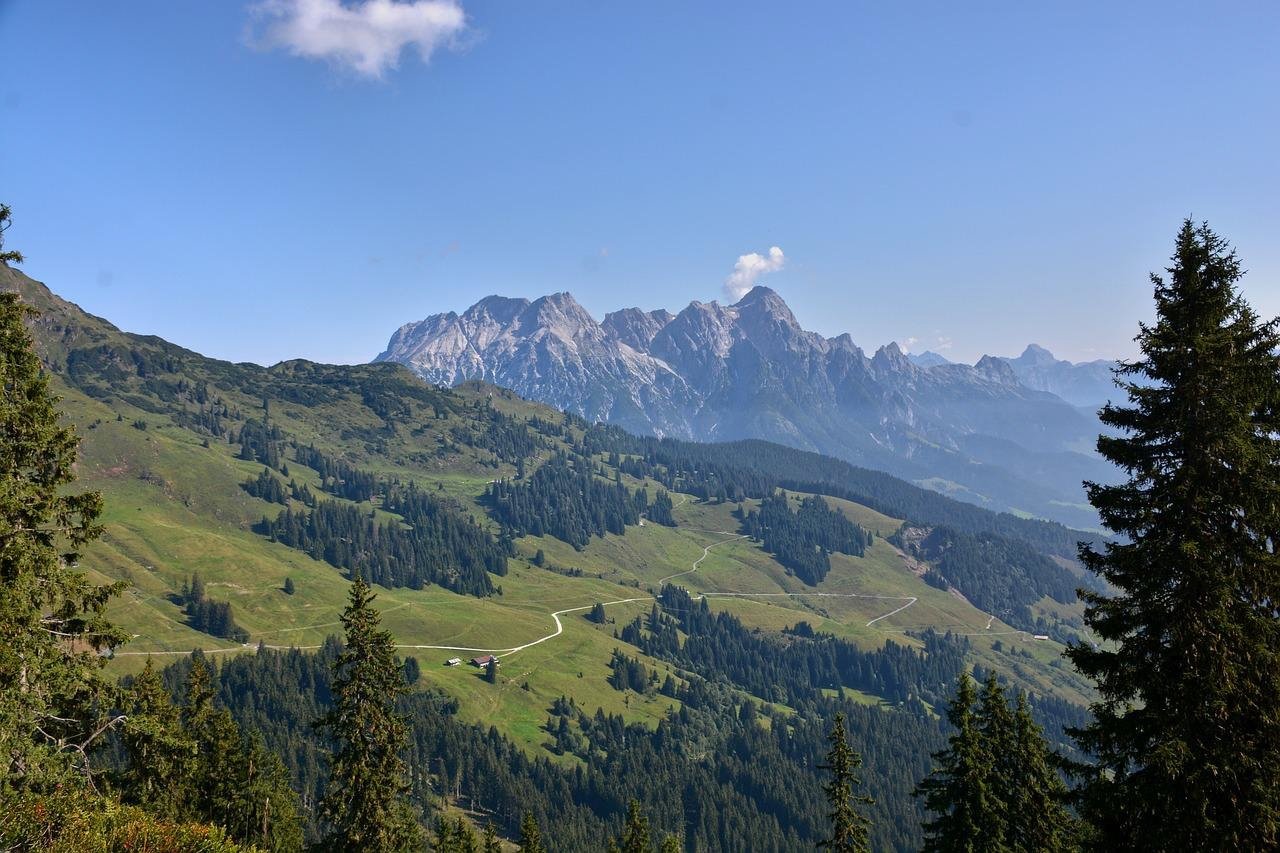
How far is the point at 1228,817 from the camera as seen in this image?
818 inches

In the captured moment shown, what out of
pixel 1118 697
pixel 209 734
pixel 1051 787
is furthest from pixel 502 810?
pixel 1118 697

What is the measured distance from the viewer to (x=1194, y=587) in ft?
71.3

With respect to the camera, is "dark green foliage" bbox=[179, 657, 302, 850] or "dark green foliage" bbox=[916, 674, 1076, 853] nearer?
"dark green foliage" bbox=[916, 674, 1076, 853]

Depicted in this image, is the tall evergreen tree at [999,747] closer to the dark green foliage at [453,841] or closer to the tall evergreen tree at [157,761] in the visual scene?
the tall evergreen tree at [157,761]

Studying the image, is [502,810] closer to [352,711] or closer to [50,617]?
[352,711]

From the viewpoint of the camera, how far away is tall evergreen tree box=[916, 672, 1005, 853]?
38625mm

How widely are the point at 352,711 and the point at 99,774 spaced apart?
11474mm

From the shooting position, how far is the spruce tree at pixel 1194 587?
68.7 ft

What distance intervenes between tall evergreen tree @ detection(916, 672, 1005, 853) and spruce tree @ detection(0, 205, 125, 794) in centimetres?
3653

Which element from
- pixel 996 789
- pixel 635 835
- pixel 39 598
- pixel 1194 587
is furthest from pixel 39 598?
pixel 635 835

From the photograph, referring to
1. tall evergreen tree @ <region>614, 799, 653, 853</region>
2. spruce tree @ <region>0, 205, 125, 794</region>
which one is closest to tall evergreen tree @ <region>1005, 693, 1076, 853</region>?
tall evergreen tree @ <region>614, 799, 653, 853</region>

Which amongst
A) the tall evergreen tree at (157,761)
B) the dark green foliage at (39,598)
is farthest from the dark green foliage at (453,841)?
the dark green foliage at (39,598)

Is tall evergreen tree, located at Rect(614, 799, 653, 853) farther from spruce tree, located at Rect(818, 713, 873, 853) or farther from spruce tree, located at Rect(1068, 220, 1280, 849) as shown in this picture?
spruce tree, located at Rect(1068, 220, 1280, 849)

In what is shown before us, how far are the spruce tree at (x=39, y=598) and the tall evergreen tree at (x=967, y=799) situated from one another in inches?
1438
